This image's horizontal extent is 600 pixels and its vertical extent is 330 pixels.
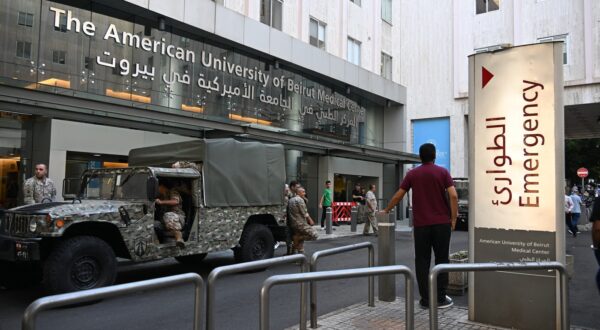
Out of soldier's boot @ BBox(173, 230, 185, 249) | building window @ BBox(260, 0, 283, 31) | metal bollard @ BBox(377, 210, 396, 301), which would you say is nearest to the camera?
metal bollard @ BBox(377, 210, 396, 301)

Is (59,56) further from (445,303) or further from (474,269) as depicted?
(474,269)

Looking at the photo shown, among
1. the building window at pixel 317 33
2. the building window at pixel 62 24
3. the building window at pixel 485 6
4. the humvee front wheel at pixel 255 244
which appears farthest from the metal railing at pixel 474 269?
the building window at pixel 485 6

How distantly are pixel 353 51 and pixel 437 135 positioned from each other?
8006 mm

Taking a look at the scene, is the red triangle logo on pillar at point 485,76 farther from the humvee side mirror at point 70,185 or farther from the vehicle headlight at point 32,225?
the humvee side mirror at point 70,185

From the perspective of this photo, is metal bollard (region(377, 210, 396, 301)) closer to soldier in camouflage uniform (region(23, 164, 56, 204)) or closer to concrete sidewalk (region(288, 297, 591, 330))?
concrete sidewalk (region(288, 297, 591, 330))

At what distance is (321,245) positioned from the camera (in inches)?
562

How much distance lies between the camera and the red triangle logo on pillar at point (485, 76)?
5.44m

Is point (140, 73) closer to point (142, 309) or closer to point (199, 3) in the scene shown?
point (199, 3)

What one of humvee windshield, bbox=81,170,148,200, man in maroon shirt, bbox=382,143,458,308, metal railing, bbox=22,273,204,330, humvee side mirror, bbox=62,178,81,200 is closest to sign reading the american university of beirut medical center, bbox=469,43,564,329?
man in maroon shirt, bbox=382,143,458,308

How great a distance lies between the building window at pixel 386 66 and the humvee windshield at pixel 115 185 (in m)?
21.6

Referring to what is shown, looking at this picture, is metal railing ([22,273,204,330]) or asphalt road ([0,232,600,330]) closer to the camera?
metal railing ([22,273,204,330])

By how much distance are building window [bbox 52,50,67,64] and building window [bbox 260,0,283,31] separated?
8462 millimetres

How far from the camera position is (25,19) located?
12.5 m

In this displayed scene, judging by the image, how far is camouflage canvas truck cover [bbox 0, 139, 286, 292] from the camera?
21.7 feet
